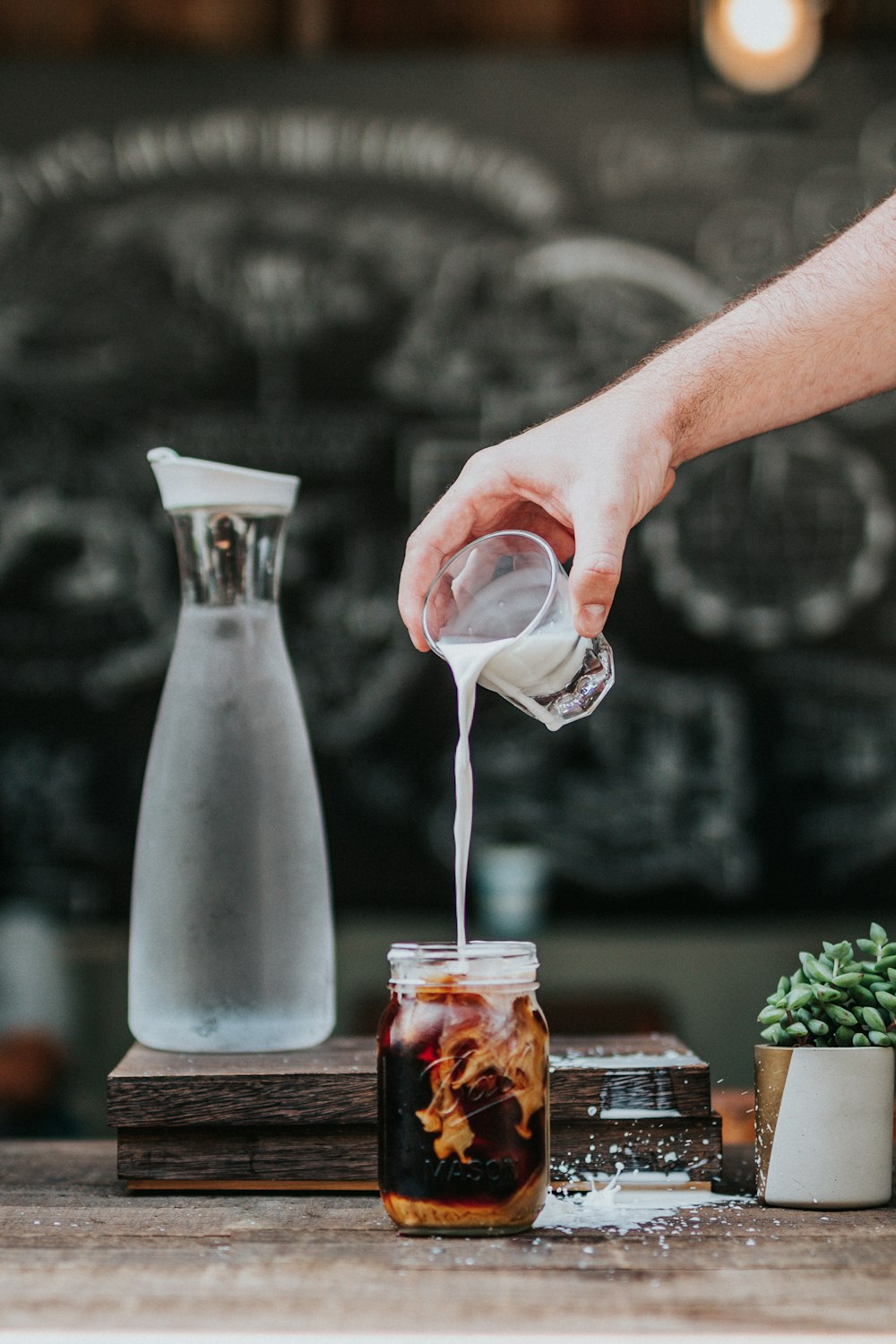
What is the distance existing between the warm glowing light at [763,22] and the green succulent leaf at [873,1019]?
224 cm

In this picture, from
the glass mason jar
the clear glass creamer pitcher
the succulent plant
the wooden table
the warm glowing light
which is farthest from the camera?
the warm glowing light

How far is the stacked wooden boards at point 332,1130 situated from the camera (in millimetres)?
1031

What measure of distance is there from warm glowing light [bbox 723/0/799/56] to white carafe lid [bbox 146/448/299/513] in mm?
1971

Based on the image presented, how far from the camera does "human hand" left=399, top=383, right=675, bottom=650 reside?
1.01 m

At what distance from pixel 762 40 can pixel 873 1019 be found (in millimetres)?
2265

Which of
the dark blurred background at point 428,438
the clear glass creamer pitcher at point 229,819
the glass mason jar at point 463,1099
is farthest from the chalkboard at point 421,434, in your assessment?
the glass mason jar at point 463,1099

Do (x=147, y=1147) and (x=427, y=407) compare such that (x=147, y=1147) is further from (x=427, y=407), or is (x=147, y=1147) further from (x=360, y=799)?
(x=427, y=407)

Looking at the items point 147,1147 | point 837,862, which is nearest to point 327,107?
point 837,862

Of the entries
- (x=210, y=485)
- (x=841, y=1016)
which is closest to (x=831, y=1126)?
(x=841, y=1016)

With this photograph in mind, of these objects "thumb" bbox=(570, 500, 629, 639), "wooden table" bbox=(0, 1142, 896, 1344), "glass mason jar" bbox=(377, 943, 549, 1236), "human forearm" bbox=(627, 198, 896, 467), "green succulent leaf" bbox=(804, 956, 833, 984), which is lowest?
"wooden table" bbox=(0, 1142, 896, 1344)

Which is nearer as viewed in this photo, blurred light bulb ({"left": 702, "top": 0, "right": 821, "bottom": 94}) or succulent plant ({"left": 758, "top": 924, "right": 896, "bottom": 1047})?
succulent plant ({"left": 758, "top": 924, "right": 896, "bottom": 1047})

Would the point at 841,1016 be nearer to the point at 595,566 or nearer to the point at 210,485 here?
the point at 595,566

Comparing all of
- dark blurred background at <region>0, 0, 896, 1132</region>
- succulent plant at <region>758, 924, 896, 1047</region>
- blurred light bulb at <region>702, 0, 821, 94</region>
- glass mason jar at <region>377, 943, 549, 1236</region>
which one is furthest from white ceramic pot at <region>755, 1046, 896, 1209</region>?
blurred light bulb at <region>702, 0, 821, 94</region>

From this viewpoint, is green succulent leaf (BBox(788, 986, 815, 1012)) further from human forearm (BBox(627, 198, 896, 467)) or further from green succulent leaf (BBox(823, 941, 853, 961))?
human forearm (BBox(627, 198, 896, 467))
